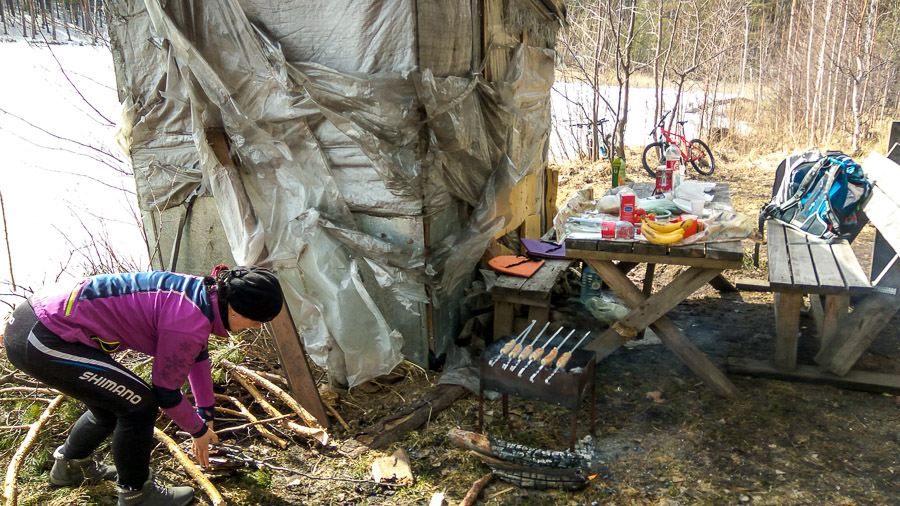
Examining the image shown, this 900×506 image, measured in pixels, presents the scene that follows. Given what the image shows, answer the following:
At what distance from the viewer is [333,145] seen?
384cm

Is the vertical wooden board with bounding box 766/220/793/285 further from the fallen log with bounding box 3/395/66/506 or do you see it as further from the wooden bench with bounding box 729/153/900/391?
the fallen log with bounding box 3/395/66/506

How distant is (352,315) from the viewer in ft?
12.6

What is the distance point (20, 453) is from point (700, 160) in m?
11.7

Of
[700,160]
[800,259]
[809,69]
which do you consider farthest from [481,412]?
[809,69]

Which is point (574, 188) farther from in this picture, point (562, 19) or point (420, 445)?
point (420, 445)

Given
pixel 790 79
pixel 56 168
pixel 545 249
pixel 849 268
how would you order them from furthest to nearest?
pixel 790 79 < pixel 56 168 < pixel 545 249 < pixel 849 268

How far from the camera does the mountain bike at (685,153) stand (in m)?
11.1

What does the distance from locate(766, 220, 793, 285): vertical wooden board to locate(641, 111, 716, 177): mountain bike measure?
20.5 feet

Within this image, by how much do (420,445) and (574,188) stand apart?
788 cm

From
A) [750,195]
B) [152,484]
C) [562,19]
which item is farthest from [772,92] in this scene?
[152,484]

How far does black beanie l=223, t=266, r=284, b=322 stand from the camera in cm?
242

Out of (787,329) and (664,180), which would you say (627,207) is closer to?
(664,180)

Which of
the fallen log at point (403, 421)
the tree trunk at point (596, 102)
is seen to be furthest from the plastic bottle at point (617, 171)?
the tree trunk at point (596, 102)

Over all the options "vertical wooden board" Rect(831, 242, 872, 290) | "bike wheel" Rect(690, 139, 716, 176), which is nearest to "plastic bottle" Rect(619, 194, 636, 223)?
"vertical wooden board" Rect(831, 242, 872, 290)
